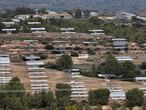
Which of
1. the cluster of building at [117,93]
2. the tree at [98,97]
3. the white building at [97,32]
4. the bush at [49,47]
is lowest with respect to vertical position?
the white building at [97,32]

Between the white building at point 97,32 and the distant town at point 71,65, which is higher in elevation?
the distant town at point 71,65

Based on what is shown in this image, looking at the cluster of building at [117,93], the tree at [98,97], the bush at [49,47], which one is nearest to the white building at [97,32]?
the bush at [49,47]

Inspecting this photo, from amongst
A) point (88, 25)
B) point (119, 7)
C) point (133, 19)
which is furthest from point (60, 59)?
point (119, 7)

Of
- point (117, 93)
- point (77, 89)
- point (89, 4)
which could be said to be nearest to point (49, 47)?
point (77, 89)

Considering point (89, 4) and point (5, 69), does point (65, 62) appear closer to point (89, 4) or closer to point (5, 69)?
point (5, 69)

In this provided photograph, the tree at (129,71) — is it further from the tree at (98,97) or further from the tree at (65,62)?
the tree at (98,97)

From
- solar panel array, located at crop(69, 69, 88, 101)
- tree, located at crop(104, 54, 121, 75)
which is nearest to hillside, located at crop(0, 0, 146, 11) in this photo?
tree, located at crop(104, 54, 121, 75)

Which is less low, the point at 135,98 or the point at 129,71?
the point at 135,98
